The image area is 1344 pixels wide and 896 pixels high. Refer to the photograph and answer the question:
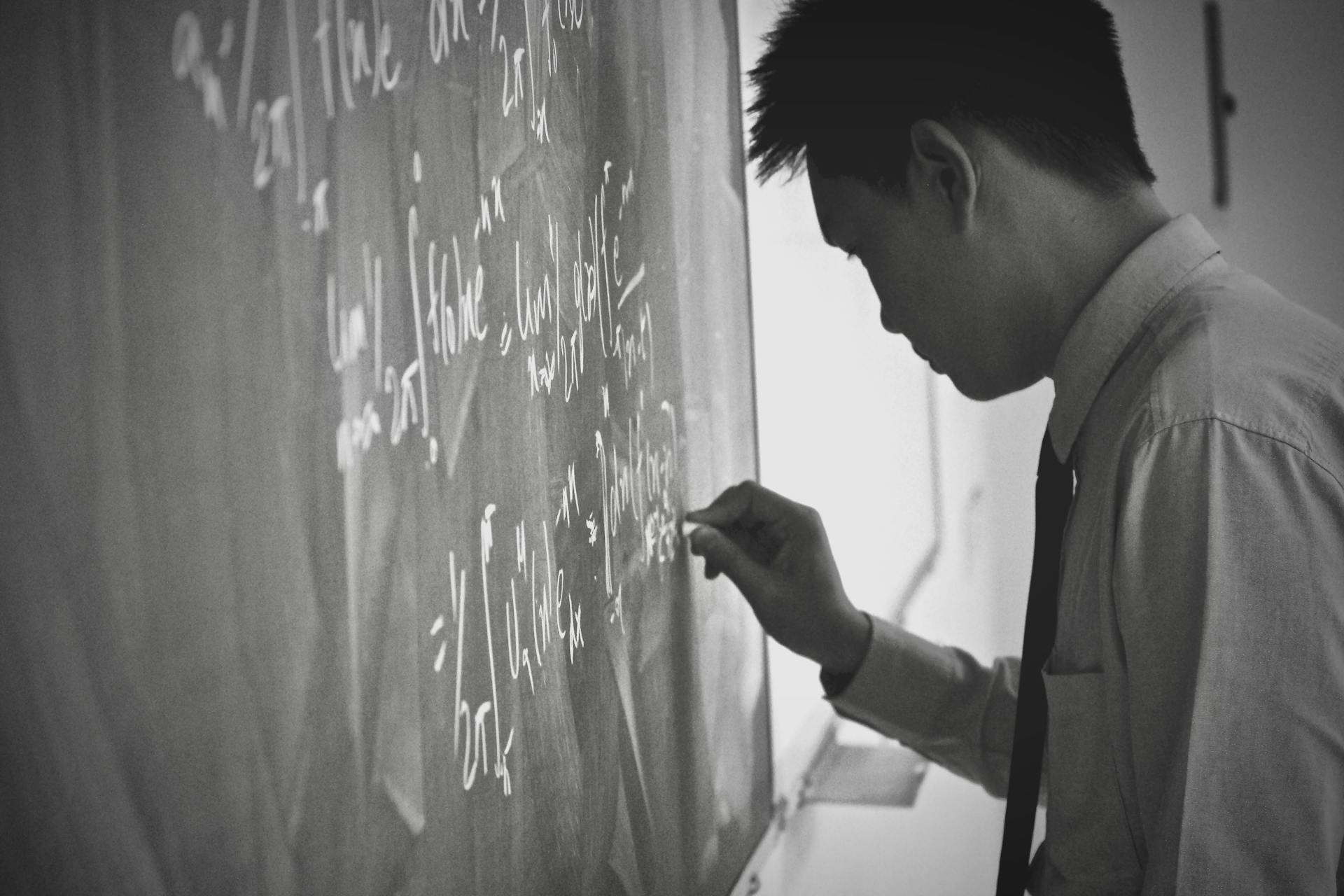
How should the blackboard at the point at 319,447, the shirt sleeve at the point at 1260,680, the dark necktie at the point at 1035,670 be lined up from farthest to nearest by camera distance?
the dark necktie at the point at 1035,670 → the shirt sleeve at the point at 1260,680 → the blackboard at the point at 319,447

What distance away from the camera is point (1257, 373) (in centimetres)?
67

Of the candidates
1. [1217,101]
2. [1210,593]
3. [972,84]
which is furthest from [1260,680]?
[1217,101]

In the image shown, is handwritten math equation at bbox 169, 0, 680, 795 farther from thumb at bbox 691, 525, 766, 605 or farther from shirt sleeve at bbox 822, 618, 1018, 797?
shirt sleeve at bbox 822, 618, 1018, 797

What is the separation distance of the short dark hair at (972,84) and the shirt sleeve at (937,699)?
0.52 meters

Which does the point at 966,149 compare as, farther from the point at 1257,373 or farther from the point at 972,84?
the point at 1257,373

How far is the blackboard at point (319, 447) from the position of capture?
0.99 ft

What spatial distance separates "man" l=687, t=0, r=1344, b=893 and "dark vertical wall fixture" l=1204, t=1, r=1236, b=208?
2.06 meters

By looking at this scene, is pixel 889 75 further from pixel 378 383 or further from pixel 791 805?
pixel 791 805

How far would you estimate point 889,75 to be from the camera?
821 mm

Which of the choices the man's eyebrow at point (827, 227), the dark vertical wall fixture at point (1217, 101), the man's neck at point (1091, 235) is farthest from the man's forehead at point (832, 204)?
the dark vertical wall fixture at point (1217, 101)

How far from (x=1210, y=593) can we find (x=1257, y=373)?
14 centimetres

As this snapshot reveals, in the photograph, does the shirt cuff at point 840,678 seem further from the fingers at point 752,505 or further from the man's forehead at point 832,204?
the man's forehead at point 832,204

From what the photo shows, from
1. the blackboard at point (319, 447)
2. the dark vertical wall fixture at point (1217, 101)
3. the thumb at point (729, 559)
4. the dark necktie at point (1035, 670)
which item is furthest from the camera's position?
the dark vertical wall fixture at point (1217, 101)

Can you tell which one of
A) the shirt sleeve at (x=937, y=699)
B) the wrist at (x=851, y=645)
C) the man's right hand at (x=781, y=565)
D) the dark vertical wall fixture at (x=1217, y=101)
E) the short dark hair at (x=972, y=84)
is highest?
the dark vertical wall fixture at (x=1217, y=101)
